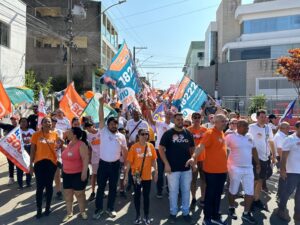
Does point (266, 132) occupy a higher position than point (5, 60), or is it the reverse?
point (5, 60)

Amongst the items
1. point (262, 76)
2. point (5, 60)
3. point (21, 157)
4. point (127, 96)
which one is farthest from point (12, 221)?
point (262, 76)

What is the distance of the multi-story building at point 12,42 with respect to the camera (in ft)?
57.6

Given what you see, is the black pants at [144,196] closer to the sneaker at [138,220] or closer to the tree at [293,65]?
the sneaker at [138,220]

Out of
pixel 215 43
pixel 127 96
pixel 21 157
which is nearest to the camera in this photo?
pixel 21 157

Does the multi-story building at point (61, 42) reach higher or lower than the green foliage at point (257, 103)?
higher

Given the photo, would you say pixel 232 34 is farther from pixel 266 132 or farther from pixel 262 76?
pixel 266 132

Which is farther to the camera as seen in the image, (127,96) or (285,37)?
(285,37)

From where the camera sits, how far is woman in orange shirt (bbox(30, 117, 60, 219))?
19.9 ft

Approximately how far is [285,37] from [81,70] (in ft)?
75.4

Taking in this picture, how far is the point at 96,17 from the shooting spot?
122 ft

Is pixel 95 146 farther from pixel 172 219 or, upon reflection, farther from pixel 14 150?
pixel 172 219

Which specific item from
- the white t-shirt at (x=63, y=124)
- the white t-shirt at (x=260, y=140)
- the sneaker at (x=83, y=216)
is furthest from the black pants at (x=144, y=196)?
the white t-shirt at (x=63, y=124)

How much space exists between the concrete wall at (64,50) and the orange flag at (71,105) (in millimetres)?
26587

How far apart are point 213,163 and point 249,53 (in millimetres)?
38060
